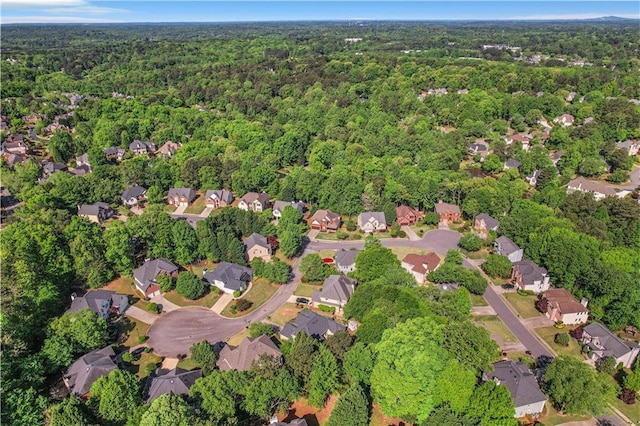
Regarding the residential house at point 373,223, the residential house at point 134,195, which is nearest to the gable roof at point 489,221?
the residential house at point 373,223

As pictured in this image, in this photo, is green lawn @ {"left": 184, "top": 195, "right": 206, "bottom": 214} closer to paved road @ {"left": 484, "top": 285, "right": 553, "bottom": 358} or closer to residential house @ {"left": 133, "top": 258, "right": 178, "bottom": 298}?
residential house @ {"left": 133, "top": 258, "right": 178, "bottom": 298}

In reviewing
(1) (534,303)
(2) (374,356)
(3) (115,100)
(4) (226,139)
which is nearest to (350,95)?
(4) (226,139)

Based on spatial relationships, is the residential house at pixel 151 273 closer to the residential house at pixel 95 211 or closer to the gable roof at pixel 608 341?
the residential house at pixel 95 211

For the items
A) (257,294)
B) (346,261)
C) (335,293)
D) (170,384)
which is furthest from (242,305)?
(346,261)

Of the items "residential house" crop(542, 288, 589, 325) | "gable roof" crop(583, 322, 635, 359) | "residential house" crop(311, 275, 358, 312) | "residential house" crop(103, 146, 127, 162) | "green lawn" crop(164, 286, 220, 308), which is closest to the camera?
"gable roof" crop(583, 322, 635, 359)

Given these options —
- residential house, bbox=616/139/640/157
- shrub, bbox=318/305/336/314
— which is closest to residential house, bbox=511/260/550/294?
shrub, bbox=318/305/336/314

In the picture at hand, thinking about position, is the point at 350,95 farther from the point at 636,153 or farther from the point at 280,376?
the point at 280,376
